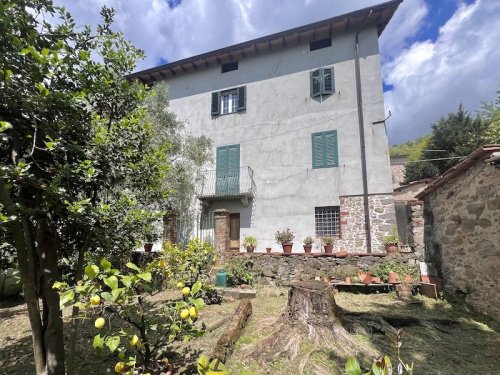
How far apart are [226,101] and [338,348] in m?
12.5

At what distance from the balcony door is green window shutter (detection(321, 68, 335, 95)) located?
4708 mm

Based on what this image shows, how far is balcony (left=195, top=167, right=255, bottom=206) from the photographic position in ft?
40.8

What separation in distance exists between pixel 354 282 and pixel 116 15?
7.94 meters

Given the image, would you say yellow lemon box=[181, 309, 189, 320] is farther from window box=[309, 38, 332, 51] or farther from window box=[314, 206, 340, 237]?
window box=[309, 38, 332, 51]

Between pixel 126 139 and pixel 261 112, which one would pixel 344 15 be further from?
pixel 126 139

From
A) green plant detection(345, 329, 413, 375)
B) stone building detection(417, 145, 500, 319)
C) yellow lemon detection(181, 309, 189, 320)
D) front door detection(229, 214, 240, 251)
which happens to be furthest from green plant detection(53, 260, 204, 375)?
front door detection(229, 214, 240, 251)

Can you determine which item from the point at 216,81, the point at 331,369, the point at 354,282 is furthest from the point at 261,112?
the point at 331,369

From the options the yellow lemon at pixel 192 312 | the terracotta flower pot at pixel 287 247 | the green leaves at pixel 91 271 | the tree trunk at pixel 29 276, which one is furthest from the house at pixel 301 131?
the green leaves at pixel 91 271

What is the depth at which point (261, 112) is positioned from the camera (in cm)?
1311

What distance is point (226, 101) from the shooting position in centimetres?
1407

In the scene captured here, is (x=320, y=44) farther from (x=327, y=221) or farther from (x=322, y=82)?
(x=327, y=221)

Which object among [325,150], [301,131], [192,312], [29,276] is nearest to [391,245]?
[325,150]

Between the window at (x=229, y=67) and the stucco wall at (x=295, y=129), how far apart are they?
230 mm

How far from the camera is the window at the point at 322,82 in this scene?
39.0 ft
